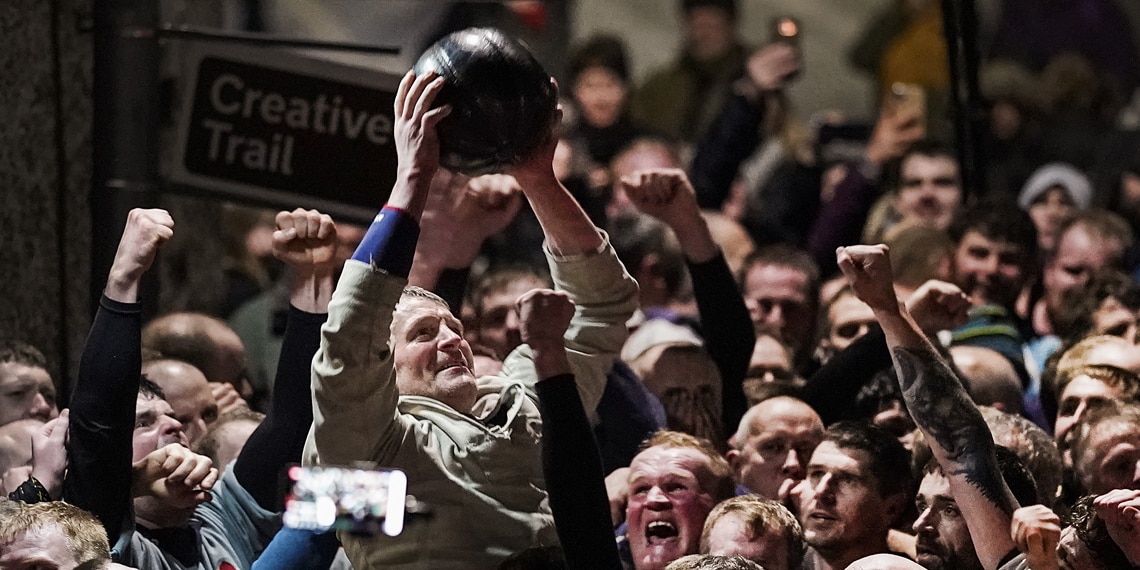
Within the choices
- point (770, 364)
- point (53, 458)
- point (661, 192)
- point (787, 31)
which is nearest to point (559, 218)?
point (661, 192)

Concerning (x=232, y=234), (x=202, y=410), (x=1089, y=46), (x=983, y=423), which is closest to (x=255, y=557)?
(x=202, y=410)

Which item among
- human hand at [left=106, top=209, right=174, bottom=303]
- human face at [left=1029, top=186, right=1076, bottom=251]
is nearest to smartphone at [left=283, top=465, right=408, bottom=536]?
human hand at [left=106, top=209, right=174, bottom=303]

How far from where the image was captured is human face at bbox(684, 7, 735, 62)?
1201 centimetres

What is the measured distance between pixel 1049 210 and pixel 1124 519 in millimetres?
5192

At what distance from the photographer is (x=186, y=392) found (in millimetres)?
6637

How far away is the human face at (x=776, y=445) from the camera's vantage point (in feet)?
21.8

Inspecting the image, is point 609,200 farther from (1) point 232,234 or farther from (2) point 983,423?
(2) point 983,423

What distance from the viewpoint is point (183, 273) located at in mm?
9039

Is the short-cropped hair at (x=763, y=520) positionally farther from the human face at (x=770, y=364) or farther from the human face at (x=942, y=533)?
the human face at (x=770, y=364)

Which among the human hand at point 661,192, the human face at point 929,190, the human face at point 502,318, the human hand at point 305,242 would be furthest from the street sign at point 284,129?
the human face at point 929,190

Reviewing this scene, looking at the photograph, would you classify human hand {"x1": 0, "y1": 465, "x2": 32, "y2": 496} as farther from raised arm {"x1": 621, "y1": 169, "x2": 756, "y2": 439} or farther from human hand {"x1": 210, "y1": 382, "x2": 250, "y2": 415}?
raised arm {"x1": 621, "y1": 169, "x2": 756, "y2": 439}

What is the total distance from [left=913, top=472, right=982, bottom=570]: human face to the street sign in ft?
6.88

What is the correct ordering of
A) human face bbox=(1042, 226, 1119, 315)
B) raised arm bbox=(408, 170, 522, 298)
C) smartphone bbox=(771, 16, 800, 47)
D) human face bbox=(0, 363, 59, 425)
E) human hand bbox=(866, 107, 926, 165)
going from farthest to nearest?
human hand bbox=(866, 107, 926, 165)
smartphone bbox=(771, 16, 800, 47)
human face bbox=(1042, 226, 1119, 315)
raised arm bbox=(408, 170, 522, 298)
human face bbox=(0, 363, 59, 425)

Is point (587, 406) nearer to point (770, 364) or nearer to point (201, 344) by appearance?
point (201, 344)
